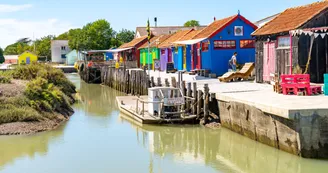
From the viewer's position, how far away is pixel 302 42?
20.0m

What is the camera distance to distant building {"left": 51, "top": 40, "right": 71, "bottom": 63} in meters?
117

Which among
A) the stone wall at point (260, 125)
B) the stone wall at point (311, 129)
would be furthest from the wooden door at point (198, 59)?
the stone wall at point (311, 129)

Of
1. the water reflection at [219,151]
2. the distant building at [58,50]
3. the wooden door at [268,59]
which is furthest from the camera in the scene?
the distant building at [58,50]

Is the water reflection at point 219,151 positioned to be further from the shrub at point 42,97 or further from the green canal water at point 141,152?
the shrub at point 42,97

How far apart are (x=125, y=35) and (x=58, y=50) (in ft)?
102

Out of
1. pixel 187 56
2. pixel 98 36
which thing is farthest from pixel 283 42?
pixel 98 36

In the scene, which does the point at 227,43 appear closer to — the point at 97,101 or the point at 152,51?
the point at 97,101

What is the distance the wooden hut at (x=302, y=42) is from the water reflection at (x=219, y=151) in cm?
450

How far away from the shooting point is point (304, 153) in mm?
13844

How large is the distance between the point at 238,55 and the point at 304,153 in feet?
59.4

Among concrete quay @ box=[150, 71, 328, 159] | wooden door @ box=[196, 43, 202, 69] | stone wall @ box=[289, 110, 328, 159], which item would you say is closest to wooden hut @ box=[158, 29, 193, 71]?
wooden door @ box=[196, 43, 202, 69]

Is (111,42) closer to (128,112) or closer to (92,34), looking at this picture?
(92,34)

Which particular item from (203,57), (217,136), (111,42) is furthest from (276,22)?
(111,42)

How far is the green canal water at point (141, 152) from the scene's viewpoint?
582 inches
